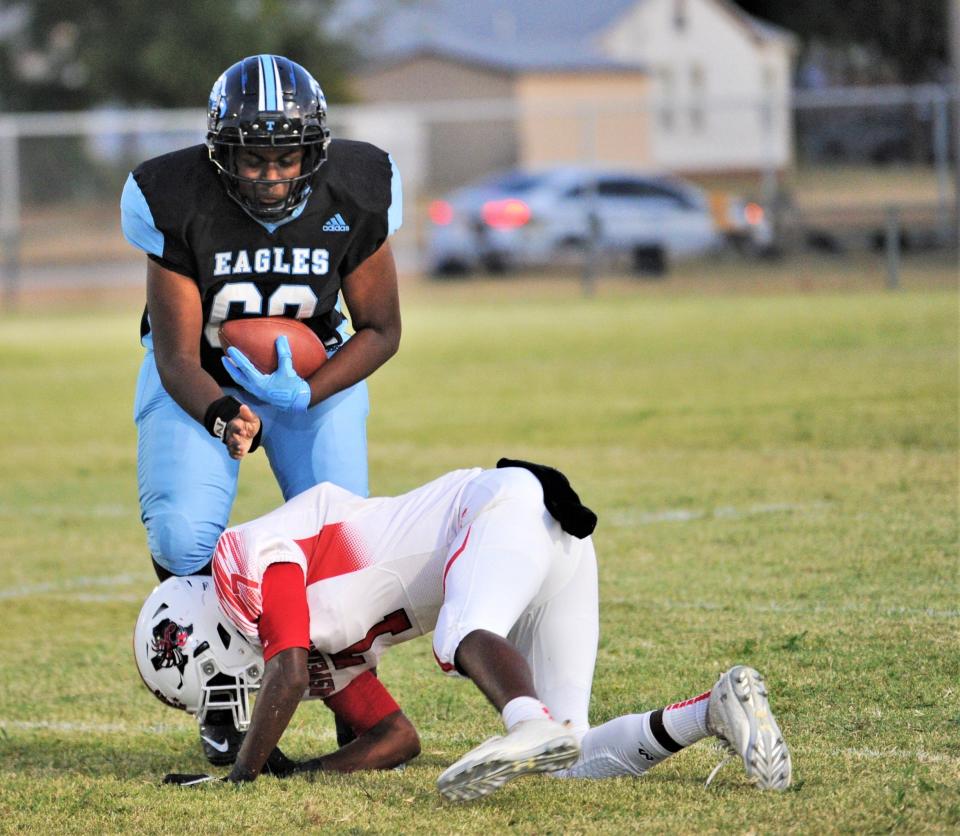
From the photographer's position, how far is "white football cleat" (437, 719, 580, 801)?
11.2 feet

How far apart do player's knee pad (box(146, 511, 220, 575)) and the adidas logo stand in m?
0.92

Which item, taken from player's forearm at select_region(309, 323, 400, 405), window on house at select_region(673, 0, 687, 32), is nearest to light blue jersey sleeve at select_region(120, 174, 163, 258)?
player's forearm at select_region(309, 323, 400, 405)

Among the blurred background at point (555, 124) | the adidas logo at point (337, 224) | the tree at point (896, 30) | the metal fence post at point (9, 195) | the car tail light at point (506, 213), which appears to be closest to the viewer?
the adidas logo at point (337, 224)

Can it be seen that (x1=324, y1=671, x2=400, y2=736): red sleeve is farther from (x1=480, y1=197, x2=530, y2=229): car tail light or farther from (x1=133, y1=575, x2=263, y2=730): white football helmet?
(x1=480, y1=197, x2=530, y2=229): car tail light

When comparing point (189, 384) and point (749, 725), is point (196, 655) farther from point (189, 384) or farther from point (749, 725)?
point (749, 725)

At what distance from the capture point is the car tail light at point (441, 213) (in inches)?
924

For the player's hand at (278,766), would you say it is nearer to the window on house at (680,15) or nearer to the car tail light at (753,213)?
the car tail light at (753,213)

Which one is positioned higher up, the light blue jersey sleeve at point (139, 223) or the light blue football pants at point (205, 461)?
the light blue jersey sleeve at point (139, 223)

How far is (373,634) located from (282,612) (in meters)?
0.29

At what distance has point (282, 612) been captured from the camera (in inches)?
154

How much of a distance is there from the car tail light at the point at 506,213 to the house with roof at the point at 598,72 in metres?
9.85

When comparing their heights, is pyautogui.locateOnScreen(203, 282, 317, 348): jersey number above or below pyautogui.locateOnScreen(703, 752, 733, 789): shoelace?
above

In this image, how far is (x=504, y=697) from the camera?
3.61 meters

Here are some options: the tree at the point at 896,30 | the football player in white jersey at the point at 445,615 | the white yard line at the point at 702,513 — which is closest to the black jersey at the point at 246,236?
the football player in white jersey at the point at 445,615
